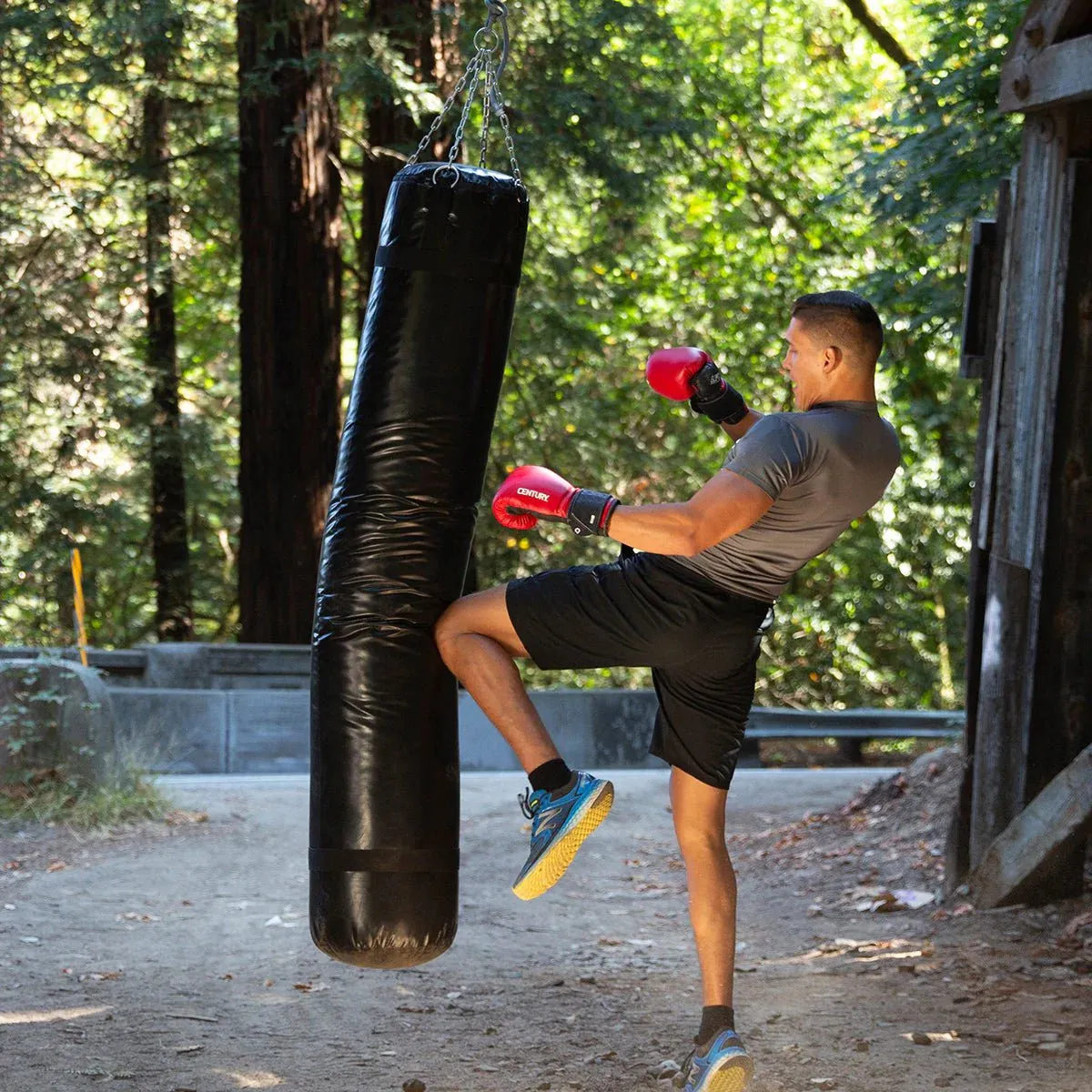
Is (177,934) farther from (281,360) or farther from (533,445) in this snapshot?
(533,445)

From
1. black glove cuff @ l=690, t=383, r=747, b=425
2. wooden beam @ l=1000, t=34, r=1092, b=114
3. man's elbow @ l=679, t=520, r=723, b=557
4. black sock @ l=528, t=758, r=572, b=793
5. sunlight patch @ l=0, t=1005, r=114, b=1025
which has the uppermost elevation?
wooden beam @ l=1000, t=34, r=1092, b=114

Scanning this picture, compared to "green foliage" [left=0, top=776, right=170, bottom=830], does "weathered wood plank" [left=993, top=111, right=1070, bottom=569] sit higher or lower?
higher

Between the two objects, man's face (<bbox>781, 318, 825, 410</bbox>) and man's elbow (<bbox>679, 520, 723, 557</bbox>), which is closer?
man's elbow (<bbox>679, 520, 723, 557</bbox>)

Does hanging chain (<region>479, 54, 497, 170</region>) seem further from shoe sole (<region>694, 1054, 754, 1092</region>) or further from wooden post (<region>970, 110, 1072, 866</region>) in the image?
wooden post (<region>970, 110, 1072, 866</region>)

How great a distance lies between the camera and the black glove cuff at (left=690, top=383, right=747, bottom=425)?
189 inches

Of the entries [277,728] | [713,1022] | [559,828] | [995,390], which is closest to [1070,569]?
[995,390]

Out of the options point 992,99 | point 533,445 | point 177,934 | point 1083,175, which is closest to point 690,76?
point 533,445

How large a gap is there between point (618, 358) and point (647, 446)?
1140mm

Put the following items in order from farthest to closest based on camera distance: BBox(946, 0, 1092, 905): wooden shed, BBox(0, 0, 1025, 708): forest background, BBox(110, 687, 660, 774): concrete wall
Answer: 1. BBox(0, 0, 1025, 708): forest background
2. BBox(110, 687, 660, 774): concrete wall
3. BBox(946, 0, 1092, 905): wooden shed

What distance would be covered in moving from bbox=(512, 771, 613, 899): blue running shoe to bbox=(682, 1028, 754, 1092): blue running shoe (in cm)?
69

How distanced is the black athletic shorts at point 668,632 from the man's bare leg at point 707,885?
0.07 m

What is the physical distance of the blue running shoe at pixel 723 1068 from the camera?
4398mm

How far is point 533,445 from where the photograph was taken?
1612cm

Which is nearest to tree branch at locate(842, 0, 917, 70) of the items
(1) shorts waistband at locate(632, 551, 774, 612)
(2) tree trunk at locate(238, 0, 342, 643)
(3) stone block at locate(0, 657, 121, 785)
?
(2) tree trunk at locate(238, 0, 342, 643)
